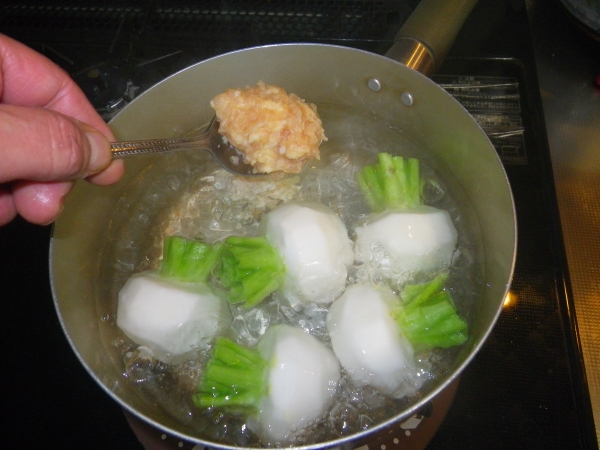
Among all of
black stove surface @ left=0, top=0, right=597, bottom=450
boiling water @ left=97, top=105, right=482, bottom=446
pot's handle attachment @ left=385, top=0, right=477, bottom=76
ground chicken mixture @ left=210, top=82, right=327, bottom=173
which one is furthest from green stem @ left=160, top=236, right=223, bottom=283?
pot's handle attachment @ left=385, top=0, right=477, bottom=76

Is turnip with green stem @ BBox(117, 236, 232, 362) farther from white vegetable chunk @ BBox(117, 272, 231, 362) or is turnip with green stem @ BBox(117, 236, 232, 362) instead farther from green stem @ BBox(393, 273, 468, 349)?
green stem @ BBox(393, 273, 468, 349)

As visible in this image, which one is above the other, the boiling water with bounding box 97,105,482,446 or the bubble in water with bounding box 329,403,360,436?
the boiling water with bounding box 97,105,482,446

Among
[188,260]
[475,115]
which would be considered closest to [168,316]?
[188,260]

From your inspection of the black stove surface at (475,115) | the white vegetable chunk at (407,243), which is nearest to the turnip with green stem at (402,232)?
the white vegetable chunk at (407,243)

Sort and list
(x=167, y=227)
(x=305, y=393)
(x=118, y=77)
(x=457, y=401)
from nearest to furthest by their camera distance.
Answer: (x=305, y=393) < (x=457, y=401) < (x=167, y=227) < (x=118, y=77)

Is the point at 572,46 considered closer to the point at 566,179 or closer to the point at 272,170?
the point at 566,179

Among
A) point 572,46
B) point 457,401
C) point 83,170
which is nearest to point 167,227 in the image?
point 83,170

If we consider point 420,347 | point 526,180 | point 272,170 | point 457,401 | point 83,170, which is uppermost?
point 83,170

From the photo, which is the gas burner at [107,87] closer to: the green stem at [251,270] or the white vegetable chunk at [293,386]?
the green stem at [251,270]
